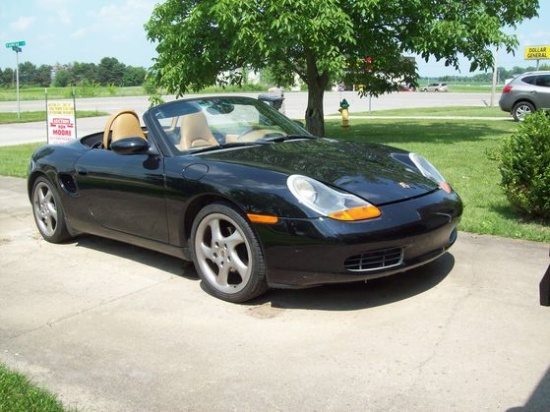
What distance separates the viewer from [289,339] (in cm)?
348

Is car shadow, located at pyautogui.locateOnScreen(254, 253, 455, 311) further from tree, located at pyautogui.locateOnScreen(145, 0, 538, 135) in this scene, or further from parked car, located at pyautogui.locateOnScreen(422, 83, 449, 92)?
parked car, located at pyautogui.locateOnScreen(422, 83, 449, 92)

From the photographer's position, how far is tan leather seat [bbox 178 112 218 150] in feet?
15.2

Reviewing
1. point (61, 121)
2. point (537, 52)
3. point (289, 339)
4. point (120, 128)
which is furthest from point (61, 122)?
point (537, 52)

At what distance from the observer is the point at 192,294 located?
4.30 m

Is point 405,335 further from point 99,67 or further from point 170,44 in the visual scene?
point 99,67

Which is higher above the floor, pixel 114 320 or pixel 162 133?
pixel 162 133

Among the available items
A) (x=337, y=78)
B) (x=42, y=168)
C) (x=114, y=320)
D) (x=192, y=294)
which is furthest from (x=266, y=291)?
(x=337, y=78)

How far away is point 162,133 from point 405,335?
236 cm

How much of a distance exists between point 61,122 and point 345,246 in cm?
861

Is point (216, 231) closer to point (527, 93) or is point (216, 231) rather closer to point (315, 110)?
point (315, 110)

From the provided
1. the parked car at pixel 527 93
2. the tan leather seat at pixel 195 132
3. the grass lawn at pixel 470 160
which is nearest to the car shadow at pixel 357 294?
the tan leather seat at pixel 195 132

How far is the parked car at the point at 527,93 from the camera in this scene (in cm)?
1823

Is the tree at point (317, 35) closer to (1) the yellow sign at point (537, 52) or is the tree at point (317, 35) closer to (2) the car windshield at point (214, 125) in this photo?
(2) the car windshield at point (214, 125)

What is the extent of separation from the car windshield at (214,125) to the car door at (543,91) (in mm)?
15263
